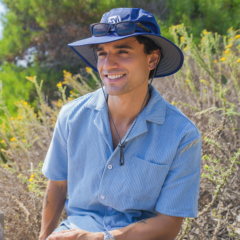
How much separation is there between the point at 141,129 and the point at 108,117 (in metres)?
0.27

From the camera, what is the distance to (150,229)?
1373mm

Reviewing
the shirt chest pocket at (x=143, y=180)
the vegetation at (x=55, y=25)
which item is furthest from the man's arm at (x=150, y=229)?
the vegetation at (x=55, y=25)

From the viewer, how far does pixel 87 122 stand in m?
1.61

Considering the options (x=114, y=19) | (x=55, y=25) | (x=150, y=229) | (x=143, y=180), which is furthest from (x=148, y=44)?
(x=55, y=25)

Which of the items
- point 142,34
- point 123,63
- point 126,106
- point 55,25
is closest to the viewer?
point 142,34

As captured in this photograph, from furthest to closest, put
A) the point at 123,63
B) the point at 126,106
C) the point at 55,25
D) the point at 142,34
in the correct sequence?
the point at 55,25, the point at 126,106, the point at 123,63, the point at 142,34

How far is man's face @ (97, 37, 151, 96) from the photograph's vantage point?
4.86 ft

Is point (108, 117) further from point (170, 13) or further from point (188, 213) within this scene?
point (170, 13)

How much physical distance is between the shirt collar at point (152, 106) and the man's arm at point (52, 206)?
0.52 m

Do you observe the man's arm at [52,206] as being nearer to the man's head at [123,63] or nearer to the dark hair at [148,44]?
the man's head at [123,63]

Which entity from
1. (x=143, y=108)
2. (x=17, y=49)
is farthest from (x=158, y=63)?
(x=17, y=49)

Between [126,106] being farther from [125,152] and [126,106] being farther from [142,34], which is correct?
[142,34]

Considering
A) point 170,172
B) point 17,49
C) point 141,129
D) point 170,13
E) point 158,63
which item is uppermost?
point 170,13

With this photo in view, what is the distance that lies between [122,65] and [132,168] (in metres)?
0.55
